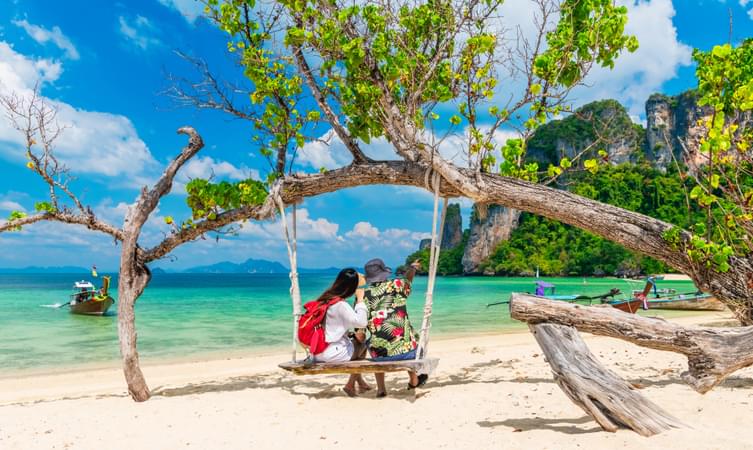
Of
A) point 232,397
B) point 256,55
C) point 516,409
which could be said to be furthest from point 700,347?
point 256,55

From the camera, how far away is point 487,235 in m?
78.8

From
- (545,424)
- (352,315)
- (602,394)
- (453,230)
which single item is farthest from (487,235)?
(602,394)

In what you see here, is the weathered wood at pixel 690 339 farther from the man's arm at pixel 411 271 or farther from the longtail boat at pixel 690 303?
the longtail boat at pixel 690 303

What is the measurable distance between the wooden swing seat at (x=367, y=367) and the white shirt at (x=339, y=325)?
14cm

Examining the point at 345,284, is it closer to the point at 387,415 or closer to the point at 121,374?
the point at 387,415

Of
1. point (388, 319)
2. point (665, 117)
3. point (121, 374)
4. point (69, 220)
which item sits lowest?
point (121, 374)

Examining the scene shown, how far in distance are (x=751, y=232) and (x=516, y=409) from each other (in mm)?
2594

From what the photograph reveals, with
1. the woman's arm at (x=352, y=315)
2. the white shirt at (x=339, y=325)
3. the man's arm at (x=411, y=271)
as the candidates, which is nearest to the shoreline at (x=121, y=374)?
the white shirt at (x=339, y=325)

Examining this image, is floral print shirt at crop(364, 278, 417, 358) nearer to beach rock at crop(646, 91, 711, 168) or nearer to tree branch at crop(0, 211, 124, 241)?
tree branch at crop(0, 211, 124, 241)

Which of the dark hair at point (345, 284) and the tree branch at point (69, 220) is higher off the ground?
the tree branch at point (69, 220)

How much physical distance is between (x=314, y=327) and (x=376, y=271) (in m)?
0.74

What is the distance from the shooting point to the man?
15.3ft

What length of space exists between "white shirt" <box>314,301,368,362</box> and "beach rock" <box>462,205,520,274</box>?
237 feet

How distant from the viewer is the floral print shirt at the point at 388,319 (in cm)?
467
